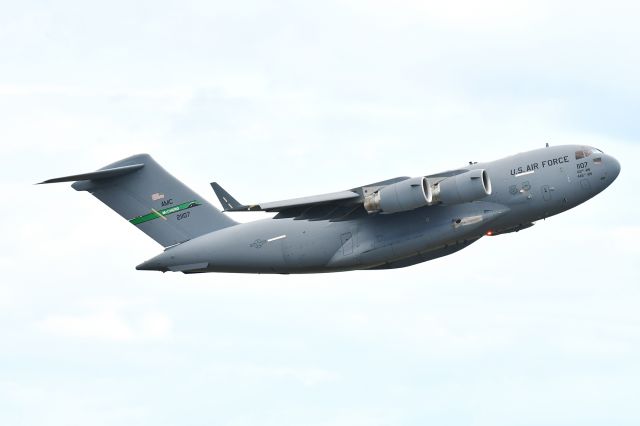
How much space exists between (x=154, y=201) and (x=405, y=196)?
6897 mm

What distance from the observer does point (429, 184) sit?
1079 inches

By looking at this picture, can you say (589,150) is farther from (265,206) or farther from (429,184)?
(265,206)

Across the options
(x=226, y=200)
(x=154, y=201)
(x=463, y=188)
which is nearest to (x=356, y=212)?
(x=463, y=188)

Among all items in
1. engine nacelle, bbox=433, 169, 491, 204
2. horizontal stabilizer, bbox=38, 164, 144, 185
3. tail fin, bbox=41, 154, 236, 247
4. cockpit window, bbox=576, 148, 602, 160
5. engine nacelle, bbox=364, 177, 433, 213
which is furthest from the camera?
tail fin, bbox=41, 154, 236, 247

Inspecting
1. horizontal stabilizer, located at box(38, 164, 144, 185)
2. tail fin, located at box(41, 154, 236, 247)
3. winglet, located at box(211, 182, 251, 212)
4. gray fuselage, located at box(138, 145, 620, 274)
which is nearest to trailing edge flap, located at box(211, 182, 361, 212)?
winglet, located at box(211, 182, 251, 212)

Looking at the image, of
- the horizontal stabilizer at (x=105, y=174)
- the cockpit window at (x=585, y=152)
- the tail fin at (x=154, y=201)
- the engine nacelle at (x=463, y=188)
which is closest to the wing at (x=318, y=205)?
the engine nacelle at (x=463, y=188)

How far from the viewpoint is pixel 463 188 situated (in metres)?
27.0

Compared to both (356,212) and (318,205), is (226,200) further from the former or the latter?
(356,212)

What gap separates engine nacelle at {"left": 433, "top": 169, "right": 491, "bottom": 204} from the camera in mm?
26938

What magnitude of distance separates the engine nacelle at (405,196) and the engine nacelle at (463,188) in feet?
0.82

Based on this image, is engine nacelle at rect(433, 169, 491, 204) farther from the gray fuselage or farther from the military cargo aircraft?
the gray fuselage

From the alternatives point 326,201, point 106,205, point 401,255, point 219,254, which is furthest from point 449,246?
point 106,205

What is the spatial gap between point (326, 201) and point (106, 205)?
6.17m

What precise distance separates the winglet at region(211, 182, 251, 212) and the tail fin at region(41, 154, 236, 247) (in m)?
3.60
